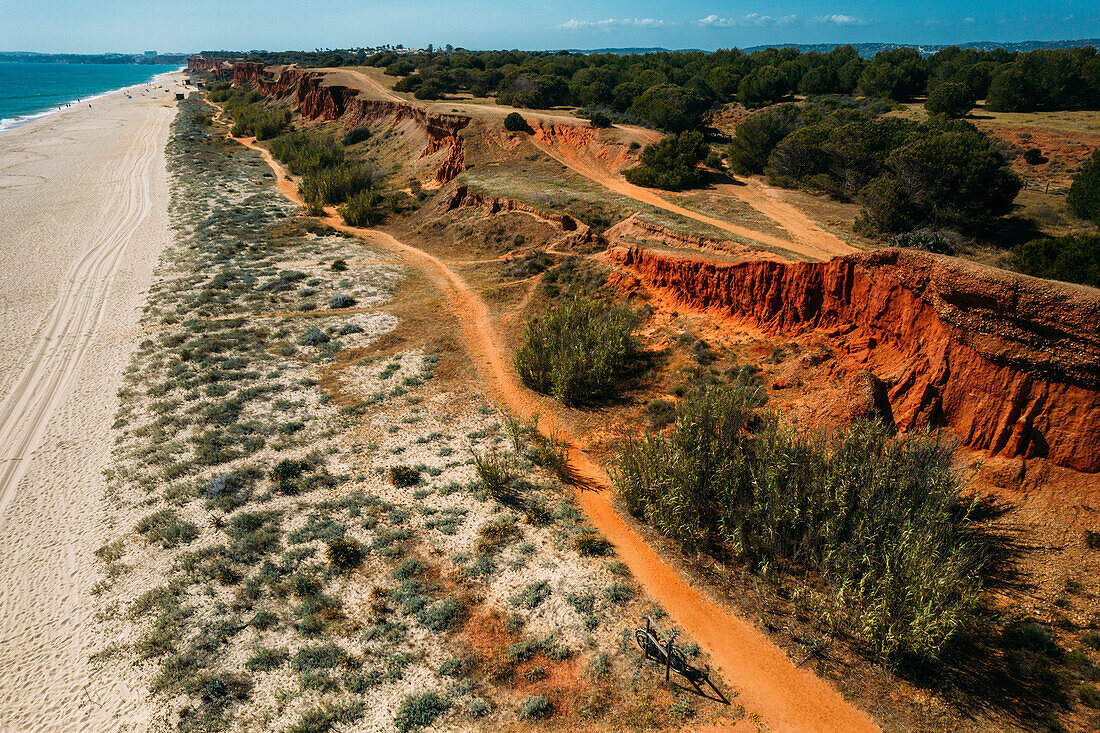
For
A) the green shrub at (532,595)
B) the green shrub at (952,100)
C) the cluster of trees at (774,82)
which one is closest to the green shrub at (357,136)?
the cluster of trees at (774,82)

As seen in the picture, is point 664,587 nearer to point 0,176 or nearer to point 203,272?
point 203,272

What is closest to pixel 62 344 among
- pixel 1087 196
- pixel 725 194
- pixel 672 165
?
pixel 672 165

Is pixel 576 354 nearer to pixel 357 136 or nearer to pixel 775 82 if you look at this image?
pixel 357 136

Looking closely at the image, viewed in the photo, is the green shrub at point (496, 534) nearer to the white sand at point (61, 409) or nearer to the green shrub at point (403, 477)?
the green shrub at point (403, 477)

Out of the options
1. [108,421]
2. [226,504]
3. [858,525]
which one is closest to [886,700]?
[858,525]

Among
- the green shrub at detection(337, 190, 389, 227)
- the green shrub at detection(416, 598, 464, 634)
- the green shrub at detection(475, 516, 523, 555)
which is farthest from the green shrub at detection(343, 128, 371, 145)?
the green shrub at detection(416, 598, 464, 634)
